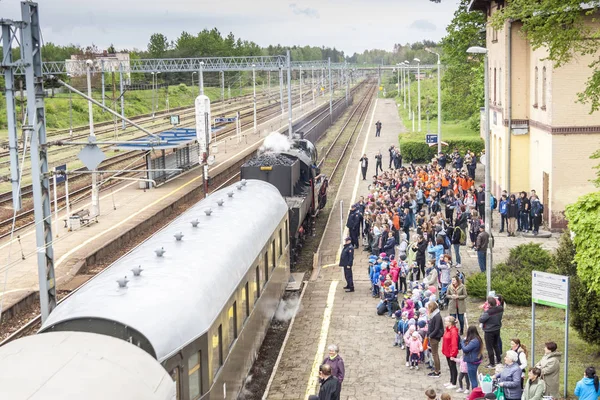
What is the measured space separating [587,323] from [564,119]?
1430 centimetres

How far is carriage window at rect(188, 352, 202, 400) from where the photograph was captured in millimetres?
10703

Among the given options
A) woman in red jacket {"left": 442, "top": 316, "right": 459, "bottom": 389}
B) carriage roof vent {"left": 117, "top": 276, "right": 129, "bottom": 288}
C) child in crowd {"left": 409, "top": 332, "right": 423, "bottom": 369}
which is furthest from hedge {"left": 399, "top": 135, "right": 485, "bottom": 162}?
carriage roof vent {"left": 117, "top": 276, "right": 129, "bottom": 288}

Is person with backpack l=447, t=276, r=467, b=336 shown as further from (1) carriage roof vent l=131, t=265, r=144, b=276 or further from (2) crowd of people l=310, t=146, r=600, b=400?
(1) carriage roof vent l=131, t=265, r=144, b=276

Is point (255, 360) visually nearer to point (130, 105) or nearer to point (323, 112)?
point (323, 112)

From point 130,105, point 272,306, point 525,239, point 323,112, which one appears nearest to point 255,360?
point 272,306

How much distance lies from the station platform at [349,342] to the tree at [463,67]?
86.1 ft

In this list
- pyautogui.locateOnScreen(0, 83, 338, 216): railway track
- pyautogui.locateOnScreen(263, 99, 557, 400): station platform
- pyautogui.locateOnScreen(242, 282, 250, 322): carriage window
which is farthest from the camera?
pyautogui.locateOnScreen(0, 83, 338, 216): railway track

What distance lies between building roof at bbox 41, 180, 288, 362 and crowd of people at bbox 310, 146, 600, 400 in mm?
3354

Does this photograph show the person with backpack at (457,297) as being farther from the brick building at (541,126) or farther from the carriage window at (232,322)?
the brick building at (541,126)

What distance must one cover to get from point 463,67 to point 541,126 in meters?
31.2

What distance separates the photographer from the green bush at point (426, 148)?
50312 millimetres

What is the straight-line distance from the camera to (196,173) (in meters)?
48.6

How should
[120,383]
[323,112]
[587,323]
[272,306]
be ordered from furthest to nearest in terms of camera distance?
[323,112] < [272,306] < [587,323] < [120,383]

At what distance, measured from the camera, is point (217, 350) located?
480 inches
